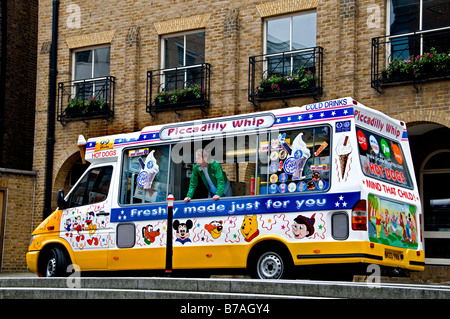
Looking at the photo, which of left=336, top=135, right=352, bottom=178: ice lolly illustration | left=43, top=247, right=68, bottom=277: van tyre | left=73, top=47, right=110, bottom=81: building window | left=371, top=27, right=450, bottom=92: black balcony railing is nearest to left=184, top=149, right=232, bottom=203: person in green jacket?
left=336, top=135, right=352, bottom=178: ice lolly illustration

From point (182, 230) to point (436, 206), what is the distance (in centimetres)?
718

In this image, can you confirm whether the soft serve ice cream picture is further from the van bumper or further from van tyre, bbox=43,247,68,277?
the van bumper

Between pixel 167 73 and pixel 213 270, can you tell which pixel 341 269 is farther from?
pixel 167 73

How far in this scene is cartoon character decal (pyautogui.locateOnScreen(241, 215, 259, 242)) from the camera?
460 inches

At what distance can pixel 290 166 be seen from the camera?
11.6m

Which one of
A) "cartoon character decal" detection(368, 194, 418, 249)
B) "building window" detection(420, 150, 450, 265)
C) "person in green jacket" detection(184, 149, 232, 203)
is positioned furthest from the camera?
"building window" detection(420, 150, 450, 265)

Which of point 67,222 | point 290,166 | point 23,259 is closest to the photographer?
point 290,166

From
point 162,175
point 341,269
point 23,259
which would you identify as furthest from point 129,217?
point 23,259

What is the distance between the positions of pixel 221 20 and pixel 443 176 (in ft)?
21.5

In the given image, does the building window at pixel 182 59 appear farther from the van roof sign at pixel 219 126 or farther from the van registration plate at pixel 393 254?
the van registration plate at pixel 393 254

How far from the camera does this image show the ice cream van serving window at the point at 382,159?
11.2m

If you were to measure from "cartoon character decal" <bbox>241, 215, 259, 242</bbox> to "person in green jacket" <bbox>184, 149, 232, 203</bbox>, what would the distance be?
684 mm

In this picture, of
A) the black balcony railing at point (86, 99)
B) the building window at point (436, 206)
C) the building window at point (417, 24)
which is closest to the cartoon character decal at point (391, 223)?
the building window at point (417, 24)

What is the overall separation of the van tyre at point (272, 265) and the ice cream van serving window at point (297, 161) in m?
0.95
